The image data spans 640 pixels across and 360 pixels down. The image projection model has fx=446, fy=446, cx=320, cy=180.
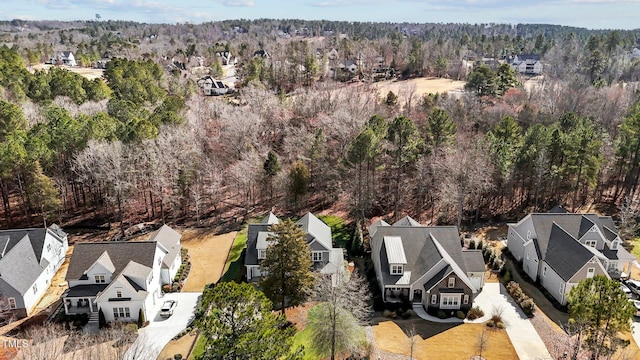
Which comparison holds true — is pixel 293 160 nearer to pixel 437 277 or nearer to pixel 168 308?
pixel 168 308

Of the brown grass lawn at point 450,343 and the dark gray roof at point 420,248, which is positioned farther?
the dark gray roof at point 420,248

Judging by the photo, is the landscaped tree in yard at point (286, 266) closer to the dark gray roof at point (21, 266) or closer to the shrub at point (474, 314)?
the shrub at point (474, 314)

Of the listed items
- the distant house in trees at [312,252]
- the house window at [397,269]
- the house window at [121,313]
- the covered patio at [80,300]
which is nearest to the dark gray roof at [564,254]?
the house window at [397,269]

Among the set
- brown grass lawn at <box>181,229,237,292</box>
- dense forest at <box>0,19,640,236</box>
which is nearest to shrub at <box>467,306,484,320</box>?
Result: dense forest at <box>0,19,640,236</box>

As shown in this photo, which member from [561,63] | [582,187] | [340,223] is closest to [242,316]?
[340,223]

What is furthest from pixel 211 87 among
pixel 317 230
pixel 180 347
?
pixel 180 347

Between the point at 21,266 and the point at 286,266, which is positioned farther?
the point at 21,266
